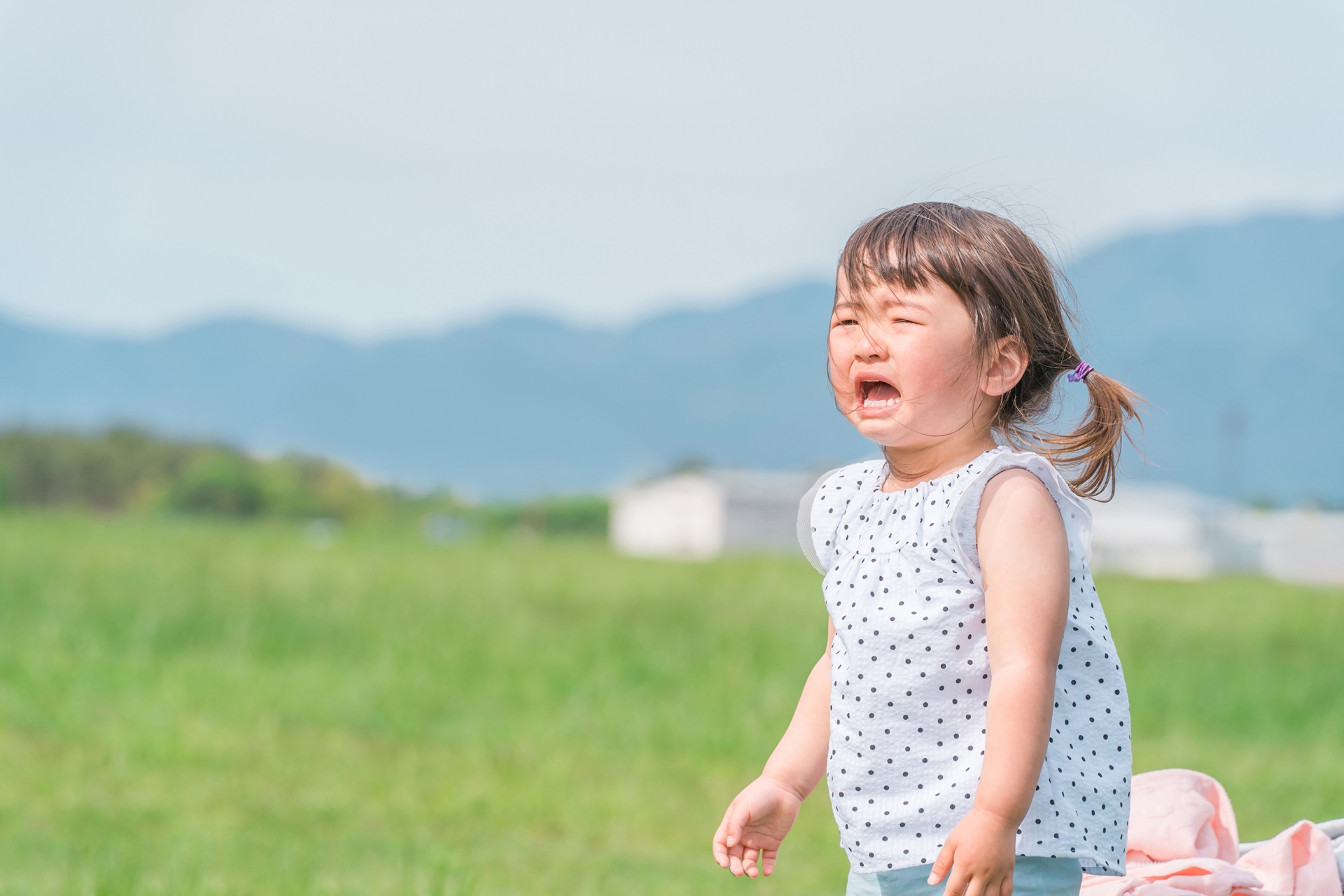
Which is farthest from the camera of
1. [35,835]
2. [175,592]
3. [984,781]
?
[175,592]

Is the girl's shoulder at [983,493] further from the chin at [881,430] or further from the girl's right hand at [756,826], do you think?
the girl's right hand at [756,826]

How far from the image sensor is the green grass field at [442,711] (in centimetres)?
449

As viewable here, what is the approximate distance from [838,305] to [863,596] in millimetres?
411

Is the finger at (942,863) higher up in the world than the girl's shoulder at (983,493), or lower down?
lower down

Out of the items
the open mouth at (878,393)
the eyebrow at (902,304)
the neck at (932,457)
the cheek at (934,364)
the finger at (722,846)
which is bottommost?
the finger at (722,846)

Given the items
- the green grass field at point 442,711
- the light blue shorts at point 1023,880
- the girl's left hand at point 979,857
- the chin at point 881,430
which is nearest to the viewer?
the girl's left hand at point 979,857

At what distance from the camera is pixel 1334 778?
20.9 ft

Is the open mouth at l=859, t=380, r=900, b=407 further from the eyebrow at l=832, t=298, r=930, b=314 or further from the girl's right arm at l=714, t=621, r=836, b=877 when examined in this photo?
the girl's right arm at l=714, t=621, r=836, b=877

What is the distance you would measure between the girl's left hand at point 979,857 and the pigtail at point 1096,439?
504 mm

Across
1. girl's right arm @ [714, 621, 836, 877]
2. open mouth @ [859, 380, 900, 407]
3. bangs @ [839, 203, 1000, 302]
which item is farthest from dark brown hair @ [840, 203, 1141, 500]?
girl's right arm @ [714, 621, 836, 877]

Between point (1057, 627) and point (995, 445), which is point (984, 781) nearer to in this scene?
point (1057, 627)

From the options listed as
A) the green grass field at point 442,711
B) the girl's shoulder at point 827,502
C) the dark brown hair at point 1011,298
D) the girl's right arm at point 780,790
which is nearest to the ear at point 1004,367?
the dark brown hair at point 1011,298

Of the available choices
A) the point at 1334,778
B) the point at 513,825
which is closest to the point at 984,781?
the point at 513,825

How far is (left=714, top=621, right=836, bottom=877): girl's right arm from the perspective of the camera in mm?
2021
